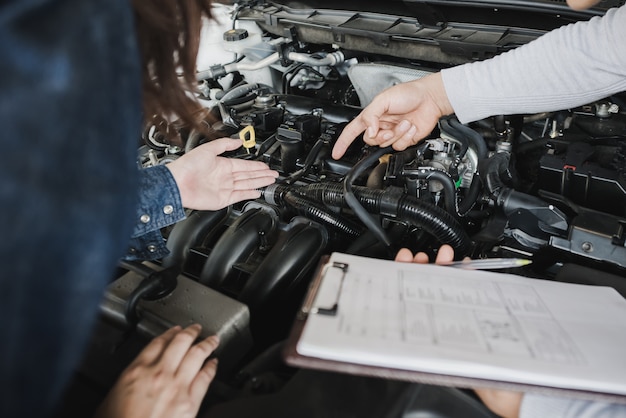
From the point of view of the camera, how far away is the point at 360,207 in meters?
0.98

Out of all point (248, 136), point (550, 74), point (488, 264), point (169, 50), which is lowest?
point (248, 136)

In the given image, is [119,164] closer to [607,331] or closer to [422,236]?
[607,331]

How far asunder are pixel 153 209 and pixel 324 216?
38 cm

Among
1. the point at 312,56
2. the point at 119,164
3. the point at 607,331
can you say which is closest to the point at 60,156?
the point at 119,164

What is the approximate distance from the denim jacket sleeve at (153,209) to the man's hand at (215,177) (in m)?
0.08

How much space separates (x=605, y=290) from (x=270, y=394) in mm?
592

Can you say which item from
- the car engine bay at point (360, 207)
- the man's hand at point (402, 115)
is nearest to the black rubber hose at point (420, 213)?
the car engine bay at point (360, 207)

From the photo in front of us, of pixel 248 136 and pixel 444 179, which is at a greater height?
pixel 444 179

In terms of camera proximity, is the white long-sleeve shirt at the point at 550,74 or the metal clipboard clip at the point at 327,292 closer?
the metal clipboard clip at the point at 327,292

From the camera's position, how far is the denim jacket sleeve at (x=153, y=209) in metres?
0.97

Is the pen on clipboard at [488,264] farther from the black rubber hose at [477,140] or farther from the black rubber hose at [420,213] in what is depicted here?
the black rubber hose at [477,140]

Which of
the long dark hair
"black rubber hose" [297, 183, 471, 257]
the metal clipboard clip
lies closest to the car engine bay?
"black rubber hose" [297, 183, 471, 257]

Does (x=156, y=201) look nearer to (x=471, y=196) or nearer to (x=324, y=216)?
(x=324, y=216)

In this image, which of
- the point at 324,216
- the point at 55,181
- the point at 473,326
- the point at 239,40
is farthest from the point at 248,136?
the point at 55,181
